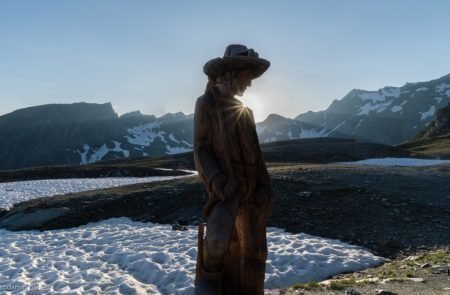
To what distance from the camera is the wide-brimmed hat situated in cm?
659

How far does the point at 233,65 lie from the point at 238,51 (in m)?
0.26

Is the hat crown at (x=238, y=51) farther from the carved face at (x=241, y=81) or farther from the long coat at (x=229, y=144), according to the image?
the long coat at (x=229, y=144)

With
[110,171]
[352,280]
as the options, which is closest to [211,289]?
[352,280]

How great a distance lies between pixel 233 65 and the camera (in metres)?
6.64

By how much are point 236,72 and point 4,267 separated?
9.97 meters

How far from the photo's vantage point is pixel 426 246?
13.6 m

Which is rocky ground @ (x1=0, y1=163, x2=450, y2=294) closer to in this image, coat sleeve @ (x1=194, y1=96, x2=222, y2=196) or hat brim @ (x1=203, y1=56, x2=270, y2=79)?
coat sleeve @ (x1=194, y1=96, x2=222, y2=196)

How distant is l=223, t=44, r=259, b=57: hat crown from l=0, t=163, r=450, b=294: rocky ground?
17.8 feet

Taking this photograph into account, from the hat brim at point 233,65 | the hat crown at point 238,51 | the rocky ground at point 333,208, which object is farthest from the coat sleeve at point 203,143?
the rocky ground at point 333,208

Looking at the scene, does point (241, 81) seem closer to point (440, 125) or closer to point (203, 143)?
point (203, 143)

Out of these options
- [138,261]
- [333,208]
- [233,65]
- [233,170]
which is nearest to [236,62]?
[233,65]

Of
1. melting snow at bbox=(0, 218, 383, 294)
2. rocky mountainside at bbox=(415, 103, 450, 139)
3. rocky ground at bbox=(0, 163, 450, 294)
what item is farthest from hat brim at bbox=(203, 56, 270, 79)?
rocky mountainside at bbox=(415, 103, 450, 139)

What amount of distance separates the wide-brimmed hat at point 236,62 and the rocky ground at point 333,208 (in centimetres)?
521

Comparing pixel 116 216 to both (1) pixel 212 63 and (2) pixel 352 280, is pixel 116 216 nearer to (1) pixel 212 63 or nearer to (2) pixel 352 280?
(2) pixel 352 280
